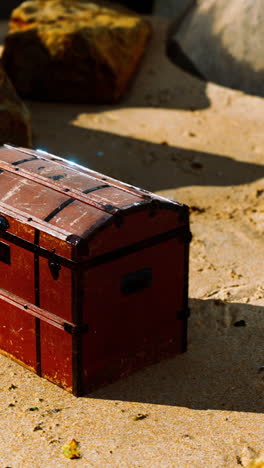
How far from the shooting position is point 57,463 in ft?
16.3

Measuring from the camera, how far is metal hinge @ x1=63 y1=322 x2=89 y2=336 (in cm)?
549

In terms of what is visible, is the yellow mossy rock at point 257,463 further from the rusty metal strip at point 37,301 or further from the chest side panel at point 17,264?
the chest side panel at point 17,264

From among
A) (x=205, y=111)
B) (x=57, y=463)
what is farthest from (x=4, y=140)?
(x=57, y=463)

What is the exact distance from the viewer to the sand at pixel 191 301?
5.17 m

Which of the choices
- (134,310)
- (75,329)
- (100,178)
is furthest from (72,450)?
(100,178)

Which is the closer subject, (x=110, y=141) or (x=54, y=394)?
(x=54, y=394)

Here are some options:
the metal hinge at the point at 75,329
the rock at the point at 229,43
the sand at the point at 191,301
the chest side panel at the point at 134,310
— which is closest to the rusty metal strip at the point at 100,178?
the chest side panel at the point at 134,310

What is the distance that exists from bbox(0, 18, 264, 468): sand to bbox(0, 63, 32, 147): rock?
0.82 meters

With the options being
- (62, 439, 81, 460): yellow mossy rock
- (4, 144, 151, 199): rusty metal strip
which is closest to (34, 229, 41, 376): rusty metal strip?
(4, 144, 151, 199): rusty metal strip

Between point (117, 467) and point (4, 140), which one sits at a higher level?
point (4, 140)

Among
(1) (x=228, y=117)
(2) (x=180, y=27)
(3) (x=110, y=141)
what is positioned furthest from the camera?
(2) (x=180, y=27)

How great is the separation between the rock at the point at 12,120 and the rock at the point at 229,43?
342 centimetres

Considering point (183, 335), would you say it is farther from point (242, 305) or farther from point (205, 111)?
point (205, 111)

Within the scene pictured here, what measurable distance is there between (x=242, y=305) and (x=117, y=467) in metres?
2.22
